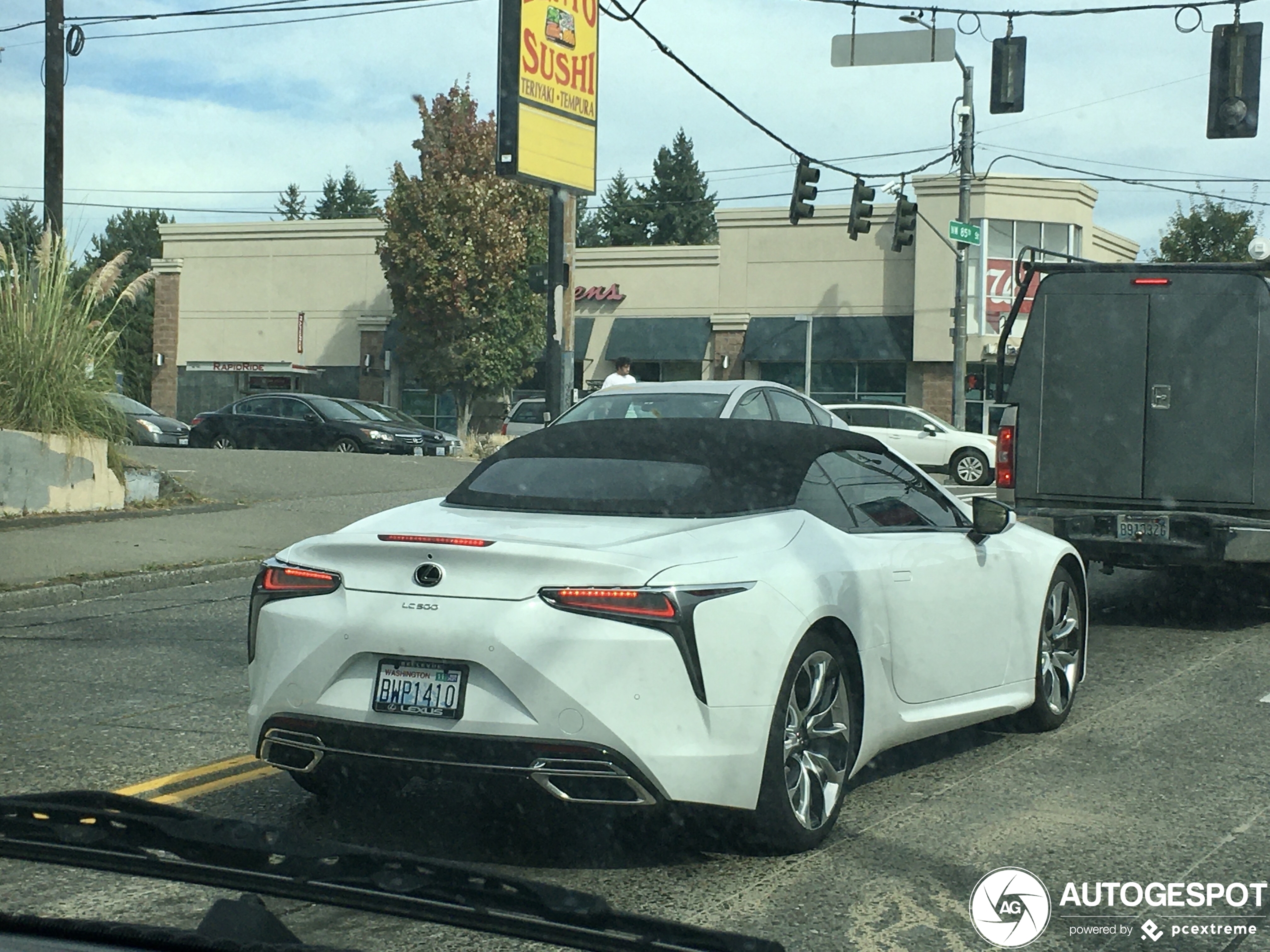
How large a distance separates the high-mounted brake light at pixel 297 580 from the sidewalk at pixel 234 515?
21.7ft

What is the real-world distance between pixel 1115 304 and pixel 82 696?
7.17 meters

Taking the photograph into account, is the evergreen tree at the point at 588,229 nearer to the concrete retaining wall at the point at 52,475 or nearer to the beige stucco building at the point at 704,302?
the beige stucco building at the point at 704,302

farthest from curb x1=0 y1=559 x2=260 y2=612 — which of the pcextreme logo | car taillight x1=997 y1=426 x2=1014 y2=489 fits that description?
the pcextreme logo

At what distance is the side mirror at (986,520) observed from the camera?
617 cm

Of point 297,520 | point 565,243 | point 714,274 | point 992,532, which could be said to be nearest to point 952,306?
point 714,274

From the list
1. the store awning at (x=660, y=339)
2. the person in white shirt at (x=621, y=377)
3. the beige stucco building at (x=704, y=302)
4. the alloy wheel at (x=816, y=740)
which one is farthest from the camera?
the store awning at (x=660, y=339)

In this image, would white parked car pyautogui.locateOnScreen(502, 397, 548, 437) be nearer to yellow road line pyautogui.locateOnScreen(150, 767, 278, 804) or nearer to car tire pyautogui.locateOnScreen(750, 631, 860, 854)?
yellow road line pyautogui.locateOnScreen(150, 767, 278, 804)

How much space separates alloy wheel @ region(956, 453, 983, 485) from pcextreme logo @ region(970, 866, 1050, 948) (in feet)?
78.8

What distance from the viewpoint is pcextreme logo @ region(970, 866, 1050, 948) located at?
400 cm

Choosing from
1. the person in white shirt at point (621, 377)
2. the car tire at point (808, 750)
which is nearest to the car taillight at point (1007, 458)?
the car tire at point (808, 750)

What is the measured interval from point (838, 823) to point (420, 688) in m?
1.67

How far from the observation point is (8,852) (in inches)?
96.7

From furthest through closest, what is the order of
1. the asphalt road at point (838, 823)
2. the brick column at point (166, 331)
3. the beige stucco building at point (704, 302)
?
the brick column at point (166, 331)
the beige stucco building at point (704, 302)
the asphalt road at point (838, 823)

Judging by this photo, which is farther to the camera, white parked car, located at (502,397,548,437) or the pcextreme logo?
white parked car, located at (502,397,548,437)
